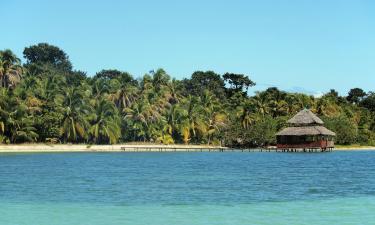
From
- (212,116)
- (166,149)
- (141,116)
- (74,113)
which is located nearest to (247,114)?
(212,116)

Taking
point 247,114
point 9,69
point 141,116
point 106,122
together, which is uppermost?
point 9,69

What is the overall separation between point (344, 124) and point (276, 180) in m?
61.0

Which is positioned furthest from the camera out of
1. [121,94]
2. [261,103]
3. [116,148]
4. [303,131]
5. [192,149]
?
[261,103]

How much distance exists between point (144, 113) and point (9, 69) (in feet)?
72.7

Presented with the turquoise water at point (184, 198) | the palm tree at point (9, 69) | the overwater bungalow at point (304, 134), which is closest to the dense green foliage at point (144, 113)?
the palm tree at point (9, 69)

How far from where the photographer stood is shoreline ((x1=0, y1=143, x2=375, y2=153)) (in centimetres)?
8544

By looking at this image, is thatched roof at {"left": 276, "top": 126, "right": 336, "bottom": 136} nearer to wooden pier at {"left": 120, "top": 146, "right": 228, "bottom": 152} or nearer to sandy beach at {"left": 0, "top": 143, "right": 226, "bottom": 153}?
wooden pier at {"left": 120, "top": 146, "right": 228, "bottom": 152}

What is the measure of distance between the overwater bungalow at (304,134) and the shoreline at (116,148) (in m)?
10.6

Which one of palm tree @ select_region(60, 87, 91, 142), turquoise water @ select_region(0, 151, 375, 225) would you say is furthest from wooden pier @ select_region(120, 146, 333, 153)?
turquoise water @ select_region(0, 151, 375, 225)

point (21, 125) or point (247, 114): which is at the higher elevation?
point (247, 114)

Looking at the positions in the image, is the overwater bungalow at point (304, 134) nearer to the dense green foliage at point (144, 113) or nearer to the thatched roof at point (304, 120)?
the thatched roof at point (304, 120)

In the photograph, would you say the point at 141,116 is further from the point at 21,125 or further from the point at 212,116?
the point at 21,125

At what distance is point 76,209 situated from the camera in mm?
27484

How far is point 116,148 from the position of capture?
95062mm
